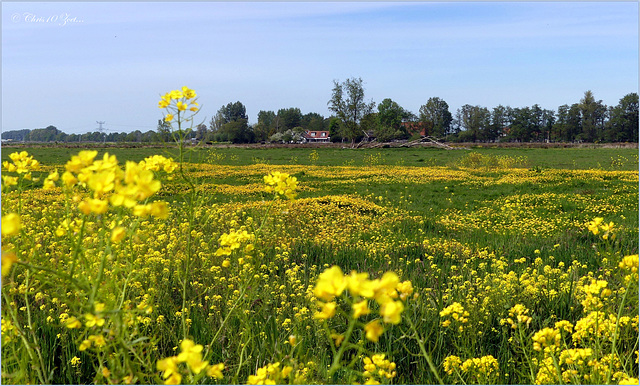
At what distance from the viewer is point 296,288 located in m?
4.50

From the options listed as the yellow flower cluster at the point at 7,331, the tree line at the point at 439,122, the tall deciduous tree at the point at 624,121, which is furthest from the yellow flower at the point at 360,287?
the tall deciduous tree at the point at 624,121

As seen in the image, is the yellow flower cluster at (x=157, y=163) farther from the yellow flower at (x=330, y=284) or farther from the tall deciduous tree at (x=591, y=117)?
the tall deciduous tree at (x=591, y=117)

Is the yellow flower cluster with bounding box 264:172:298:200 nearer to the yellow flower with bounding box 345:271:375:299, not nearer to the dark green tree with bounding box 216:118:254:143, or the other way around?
the yellow flower with bounding box 345:271:375:299

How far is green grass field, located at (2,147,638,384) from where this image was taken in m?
2.09

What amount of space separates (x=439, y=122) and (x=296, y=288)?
281ft

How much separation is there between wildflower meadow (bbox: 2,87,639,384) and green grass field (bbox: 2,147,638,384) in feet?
0.07

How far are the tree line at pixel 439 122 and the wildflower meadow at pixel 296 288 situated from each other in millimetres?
44431

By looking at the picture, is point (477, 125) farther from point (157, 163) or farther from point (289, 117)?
point (157, 163)

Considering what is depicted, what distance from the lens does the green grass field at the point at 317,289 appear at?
209cm

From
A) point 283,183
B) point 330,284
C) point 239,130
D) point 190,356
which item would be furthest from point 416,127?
point 330,284

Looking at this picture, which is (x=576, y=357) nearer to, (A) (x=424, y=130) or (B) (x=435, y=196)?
(B) (x=435, y=196)

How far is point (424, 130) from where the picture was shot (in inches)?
3187

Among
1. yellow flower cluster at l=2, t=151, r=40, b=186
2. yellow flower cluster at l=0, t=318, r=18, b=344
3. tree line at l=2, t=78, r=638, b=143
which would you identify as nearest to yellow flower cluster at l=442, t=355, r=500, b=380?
yellow flower cluster at l=0, t=318, r=18, b=344

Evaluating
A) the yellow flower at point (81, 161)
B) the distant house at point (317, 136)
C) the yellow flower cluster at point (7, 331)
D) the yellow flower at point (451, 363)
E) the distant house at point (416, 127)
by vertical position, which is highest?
the distant house at point (416, 127)
